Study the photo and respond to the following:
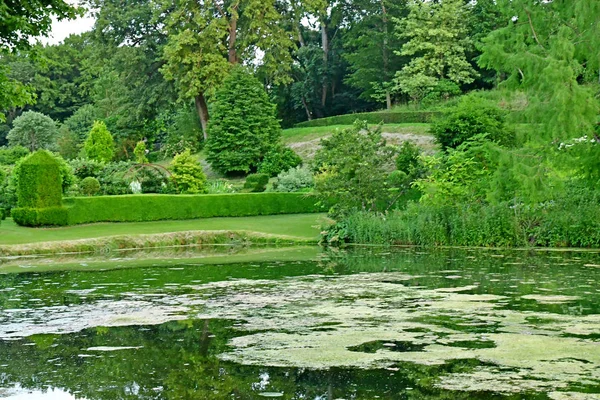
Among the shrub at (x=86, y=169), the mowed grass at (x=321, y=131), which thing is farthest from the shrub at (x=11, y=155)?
the shrub at (x=86, y=169)

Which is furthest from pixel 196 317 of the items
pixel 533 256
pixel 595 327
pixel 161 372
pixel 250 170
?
pixel 250 170

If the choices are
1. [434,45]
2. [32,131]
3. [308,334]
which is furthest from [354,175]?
[32,131]

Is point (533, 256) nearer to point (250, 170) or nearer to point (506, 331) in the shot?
point (506, 331)

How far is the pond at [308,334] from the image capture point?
6.24 m

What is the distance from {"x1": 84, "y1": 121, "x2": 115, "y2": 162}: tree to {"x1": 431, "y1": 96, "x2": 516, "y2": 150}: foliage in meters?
22.8

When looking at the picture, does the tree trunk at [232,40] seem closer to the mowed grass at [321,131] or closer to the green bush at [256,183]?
the mowed grass at [321,131]

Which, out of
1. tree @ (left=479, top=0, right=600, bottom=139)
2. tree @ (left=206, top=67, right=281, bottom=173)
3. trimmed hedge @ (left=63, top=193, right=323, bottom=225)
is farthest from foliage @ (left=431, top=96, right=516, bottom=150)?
tree @ (left=206, top=67, right=281, bottom=173)

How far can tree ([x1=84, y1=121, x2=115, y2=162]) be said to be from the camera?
44094 millimetres

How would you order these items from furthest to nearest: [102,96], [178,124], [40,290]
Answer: [102,96] < [178,124] < [40,290]

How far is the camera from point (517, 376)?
20.8 feet

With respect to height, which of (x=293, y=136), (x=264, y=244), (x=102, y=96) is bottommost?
(x=264, y=244)

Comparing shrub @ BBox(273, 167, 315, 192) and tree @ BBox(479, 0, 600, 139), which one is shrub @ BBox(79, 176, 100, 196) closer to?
shrub @ BBox(273, 167, 315, 192)

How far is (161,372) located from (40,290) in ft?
21.4

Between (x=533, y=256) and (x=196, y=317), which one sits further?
(x=533, y=256)
